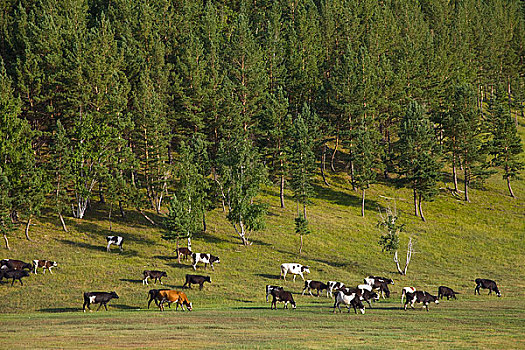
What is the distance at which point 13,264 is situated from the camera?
48.7 metres

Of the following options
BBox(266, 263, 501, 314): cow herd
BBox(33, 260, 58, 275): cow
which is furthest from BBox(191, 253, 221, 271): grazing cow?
BBox(33, 260, 58, 275): cow

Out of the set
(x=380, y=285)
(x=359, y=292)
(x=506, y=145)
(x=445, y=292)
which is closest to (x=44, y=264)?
(x=359, y=292)

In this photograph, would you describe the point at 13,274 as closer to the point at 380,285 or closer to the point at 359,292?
the point at 359,292

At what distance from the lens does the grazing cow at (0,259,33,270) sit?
48469 mm

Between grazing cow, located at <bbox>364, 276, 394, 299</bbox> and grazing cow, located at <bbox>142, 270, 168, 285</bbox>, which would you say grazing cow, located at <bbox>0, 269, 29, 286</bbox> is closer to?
grazing cow, located at <bbox>142, 270, 168, 285</bbox>

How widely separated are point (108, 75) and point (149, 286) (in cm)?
3732

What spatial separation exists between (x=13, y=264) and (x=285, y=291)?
23.6 meters

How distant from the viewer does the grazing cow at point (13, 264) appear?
48469mm

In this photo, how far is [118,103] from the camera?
72.2m

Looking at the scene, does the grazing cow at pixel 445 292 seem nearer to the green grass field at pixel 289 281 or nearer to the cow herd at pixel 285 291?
the cow herd at pixel 285 291

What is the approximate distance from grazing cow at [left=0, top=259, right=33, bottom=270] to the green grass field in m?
1.35

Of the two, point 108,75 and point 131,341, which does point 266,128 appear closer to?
point 108,75

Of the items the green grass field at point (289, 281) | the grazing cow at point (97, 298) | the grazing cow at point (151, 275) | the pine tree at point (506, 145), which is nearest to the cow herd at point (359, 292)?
the green grass field at point (289, 281)

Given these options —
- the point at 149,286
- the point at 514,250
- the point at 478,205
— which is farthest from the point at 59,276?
the point at 478,205
